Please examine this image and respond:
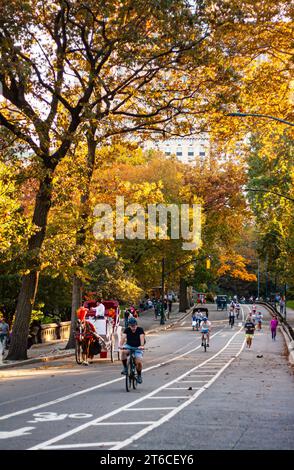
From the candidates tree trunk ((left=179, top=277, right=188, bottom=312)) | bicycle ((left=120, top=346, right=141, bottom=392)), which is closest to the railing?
bicycle ((left=120, top=346, right=141, bottom=392))

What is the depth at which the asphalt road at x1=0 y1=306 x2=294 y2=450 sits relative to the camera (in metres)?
10.5

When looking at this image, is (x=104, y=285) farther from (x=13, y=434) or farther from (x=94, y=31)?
(x=13, y=434)

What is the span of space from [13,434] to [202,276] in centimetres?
7783

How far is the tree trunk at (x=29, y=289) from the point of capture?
28.0m

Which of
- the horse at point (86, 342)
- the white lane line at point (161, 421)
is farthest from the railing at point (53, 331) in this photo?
the white lane line at point (161, 421)

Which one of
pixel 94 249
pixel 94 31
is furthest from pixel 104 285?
pixel 94 31

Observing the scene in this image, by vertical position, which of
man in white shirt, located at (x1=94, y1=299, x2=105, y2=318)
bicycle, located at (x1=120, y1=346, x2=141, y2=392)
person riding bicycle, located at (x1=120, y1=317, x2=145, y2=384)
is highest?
man in white shirt, located at (x1=94, y1=299, x2=105, y2=318)

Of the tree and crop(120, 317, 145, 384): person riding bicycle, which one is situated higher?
the tree

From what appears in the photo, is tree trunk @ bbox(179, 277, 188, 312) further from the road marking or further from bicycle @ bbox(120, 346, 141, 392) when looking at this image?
the road marking

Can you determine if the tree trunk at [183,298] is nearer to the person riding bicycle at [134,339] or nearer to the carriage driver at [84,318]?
the carriage driver at [84,318]

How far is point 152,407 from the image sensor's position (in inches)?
576

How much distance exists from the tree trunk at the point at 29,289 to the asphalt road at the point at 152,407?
138 centimetres

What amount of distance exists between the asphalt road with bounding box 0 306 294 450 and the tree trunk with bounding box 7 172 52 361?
138cm
